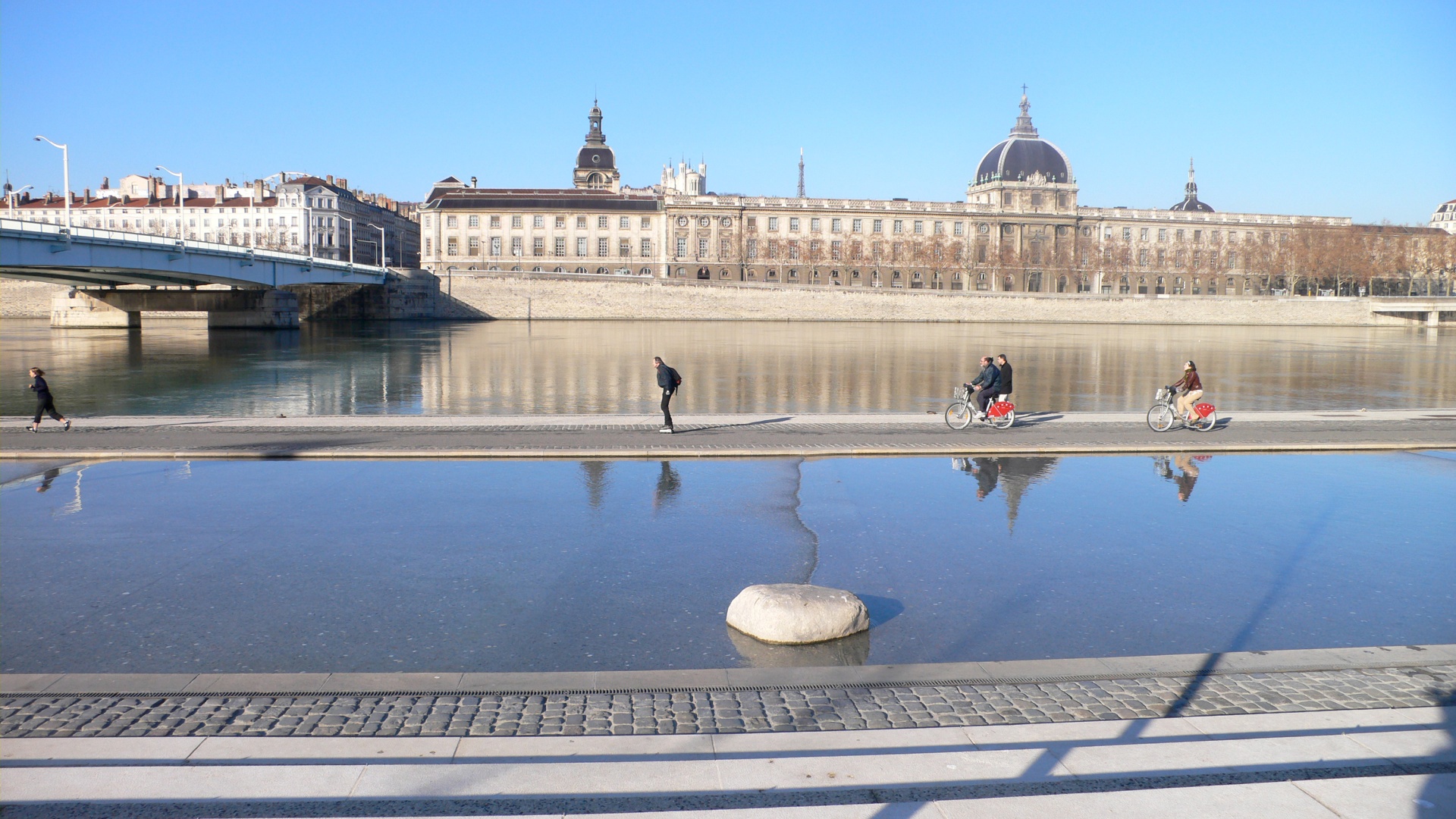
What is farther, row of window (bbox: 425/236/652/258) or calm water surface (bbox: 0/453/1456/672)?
row of window (bbox: 425/236/652/258)

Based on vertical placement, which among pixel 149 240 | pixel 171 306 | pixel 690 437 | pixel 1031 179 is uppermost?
pixel 1031 179

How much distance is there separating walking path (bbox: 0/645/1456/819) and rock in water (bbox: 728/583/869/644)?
2.24 ft

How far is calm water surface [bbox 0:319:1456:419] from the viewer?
91.0ft

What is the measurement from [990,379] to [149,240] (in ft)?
150

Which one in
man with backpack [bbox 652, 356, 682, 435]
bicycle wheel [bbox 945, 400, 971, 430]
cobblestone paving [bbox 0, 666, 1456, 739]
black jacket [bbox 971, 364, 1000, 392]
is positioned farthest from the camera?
black jacket [bbox 971, 364, 1000, 392]

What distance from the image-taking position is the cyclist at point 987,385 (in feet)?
71.2

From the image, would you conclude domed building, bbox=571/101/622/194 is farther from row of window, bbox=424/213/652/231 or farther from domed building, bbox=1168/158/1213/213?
domed building, bbox=1168/158/1213/213

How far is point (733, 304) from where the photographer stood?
104m

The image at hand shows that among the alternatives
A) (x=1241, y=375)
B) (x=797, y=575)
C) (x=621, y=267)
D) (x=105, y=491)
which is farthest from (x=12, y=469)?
(x=621, y=267)

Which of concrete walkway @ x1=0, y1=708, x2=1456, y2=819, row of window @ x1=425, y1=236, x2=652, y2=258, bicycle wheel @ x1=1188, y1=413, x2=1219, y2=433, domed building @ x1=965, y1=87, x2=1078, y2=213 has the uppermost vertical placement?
domed building @ x1=965, y1=87, x2=1078, y2=213

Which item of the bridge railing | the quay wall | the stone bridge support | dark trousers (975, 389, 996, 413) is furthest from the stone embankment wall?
dark trousers (975, 389, 996, 413)

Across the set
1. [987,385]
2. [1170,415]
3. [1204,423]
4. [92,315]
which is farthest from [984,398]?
[92,315]

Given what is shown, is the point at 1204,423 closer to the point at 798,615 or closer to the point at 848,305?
the point at 798,615

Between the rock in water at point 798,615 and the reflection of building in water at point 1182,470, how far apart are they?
7.97 meters
